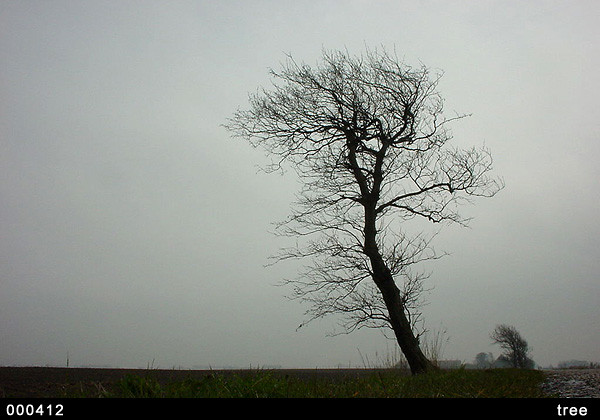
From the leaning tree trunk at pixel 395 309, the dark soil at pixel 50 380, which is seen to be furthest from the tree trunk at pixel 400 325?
the dark soil at pixel 50 380

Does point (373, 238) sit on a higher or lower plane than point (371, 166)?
lower

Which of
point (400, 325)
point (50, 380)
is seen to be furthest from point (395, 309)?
point (50, 380)

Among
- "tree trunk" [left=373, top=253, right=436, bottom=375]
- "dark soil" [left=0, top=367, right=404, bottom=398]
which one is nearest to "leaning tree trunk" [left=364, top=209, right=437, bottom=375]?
"tree trunk" [left=373, top=253, right=436, bottom=375]

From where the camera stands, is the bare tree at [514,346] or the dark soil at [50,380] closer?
the dark soil at [50,380]

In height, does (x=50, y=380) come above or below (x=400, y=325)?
below

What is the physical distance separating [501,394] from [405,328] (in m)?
5.52

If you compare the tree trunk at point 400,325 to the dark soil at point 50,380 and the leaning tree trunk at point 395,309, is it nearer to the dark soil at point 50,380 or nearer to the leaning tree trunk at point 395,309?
the leaning tree trunk at point 395,309

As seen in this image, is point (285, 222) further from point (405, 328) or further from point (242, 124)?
point (405, 328)

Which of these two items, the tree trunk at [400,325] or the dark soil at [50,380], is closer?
the dark soil at [50,380]

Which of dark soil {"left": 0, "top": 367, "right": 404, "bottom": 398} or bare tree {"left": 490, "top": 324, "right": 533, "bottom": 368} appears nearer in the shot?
dark soil {"left": 0, "top": 367, "right": 404, "bottom": 398}

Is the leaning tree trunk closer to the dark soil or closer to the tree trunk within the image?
the tree trunk

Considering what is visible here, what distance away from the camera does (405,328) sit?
10.9 meters

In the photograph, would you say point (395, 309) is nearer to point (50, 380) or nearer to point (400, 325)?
point (400, 325)
